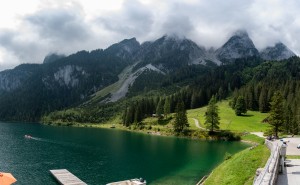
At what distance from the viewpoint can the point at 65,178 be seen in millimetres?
67688

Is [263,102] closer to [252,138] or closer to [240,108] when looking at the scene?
[240,108]

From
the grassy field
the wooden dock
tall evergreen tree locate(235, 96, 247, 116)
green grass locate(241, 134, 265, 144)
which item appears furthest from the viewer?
tall evergreen tree locate(235, 96, 247, 116)

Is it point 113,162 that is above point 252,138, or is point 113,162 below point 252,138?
below

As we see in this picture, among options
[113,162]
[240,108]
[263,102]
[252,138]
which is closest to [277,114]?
[252,138]

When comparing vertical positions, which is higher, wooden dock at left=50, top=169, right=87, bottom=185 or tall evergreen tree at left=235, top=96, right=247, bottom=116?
tall evergreen tree at left=235, top=96, right=247, bottom=116

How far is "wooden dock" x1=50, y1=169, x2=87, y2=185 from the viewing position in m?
64.4

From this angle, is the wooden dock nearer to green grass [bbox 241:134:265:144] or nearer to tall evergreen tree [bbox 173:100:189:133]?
green grass [bbox 241:134:265:144]

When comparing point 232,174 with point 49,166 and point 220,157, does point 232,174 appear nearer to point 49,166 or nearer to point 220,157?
point 220,157

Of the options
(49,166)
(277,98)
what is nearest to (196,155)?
(277,98)

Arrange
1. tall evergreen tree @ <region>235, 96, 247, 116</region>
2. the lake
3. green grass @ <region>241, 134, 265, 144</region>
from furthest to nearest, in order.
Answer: tall evergreen tree @ <region>235, 96, 247, 116</region>
green grass @ <region>241, 134, 265, 144</region>
the lake

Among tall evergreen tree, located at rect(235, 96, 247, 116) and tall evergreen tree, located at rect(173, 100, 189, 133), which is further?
tall evergreen tree, located at rect(235, 96, 247, 116)

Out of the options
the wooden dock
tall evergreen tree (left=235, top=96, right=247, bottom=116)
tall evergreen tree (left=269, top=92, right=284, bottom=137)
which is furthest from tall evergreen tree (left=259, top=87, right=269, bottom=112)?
the wooden dock

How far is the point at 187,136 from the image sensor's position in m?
152

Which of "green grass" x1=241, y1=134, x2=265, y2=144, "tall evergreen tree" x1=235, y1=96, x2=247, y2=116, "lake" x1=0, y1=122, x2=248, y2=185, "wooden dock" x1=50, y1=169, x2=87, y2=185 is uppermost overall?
"tall evergreen tree" x1=235, y1=96, x2=247, y2=116
